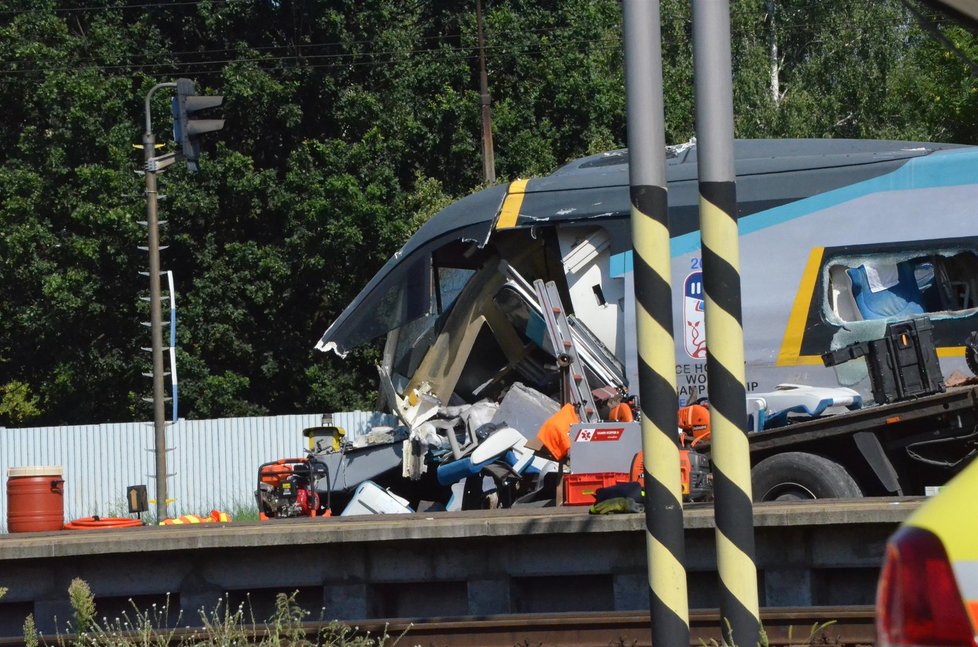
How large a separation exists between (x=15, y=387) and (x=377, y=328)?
81.4 ft

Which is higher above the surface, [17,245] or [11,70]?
[11,70]

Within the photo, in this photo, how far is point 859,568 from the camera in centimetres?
913

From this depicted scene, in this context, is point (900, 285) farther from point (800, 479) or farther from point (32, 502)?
point (32, 502)

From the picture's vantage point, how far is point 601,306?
13547mm

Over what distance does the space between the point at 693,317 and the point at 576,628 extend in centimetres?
528

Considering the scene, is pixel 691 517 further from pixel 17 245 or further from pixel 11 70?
pixel 11 70

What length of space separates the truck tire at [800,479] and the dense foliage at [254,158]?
22180mm

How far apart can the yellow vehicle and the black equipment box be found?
828cm

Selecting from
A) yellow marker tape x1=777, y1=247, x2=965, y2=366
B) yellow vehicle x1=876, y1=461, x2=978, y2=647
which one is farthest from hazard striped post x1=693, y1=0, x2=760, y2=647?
yellow marker tape x1=777, y1=247, x2=965, y2=366

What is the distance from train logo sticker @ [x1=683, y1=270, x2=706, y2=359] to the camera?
12.7 m

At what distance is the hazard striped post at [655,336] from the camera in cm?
541

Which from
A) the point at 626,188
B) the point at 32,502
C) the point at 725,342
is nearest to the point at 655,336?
the point at 725,342

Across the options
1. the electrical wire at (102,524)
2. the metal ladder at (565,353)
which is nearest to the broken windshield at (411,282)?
the metal ladder at (565,353)

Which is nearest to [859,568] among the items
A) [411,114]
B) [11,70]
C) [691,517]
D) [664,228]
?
[691,517]
